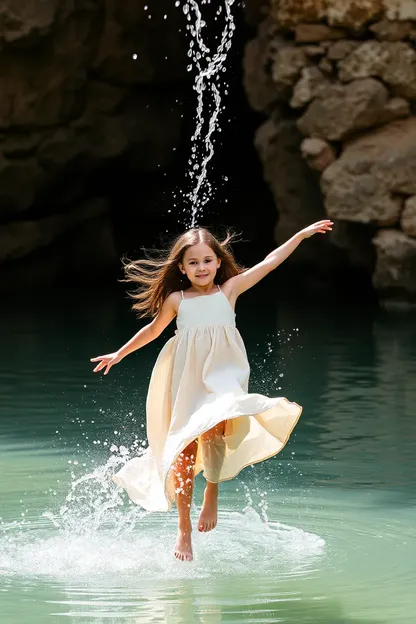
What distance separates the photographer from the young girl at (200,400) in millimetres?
5082

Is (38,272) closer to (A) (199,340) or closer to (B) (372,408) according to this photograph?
(B) (372,408)

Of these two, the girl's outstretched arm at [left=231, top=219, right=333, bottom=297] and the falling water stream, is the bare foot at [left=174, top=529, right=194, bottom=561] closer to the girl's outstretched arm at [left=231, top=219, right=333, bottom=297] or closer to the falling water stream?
the falling water stream

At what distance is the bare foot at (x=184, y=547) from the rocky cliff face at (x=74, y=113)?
11.7 m

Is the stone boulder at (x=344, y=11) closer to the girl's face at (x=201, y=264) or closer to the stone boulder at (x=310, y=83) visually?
the stone boulder at (x=310, y=83)

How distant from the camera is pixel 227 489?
22.6ft

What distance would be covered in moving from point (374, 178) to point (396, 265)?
1020mm

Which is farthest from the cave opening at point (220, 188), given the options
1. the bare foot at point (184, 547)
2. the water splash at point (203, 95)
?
the bare foot at point (184, 547)

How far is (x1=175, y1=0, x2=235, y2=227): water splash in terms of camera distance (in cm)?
1823

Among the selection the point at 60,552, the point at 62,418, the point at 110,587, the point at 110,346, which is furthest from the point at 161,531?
the point at 110,346

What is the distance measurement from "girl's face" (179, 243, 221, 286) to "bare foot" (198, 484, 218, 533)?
0.82m

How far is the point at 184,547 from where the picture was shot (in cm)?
504

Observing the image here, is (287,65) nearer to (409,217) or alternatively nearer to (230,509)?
(409,217)

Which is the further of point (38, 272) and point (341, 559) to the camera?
point (38, 272)

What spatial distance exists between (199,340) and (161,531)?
3.50 feet
